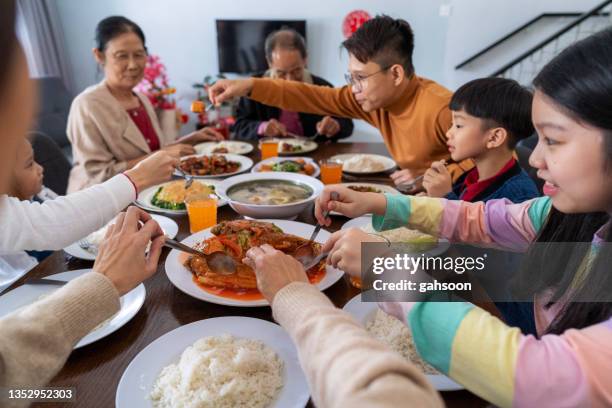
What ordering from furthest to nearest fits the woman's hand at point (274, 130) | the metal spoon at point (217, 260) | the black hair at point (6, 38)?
1. the woman's hand at point (274, 130)
2. the metal spoon at point (217, 260)
3. the black hair at point (6, 38)

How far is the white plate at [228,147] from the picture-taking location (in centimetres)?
280

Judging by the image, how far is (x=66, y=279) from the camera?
1.18 meters

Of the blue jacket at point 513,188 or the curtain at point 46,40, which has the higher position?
the curtain at point 46,40

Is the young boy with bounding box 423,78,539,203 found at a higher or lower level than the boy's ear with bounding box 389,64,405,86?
lower

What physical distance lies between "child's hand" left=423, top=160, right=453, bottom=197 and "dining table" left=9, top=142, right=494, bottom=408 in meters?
0.79

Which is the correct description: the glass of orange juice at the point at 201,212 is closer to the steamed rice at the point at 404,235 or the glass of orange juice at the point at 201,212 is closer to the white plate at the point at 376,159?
the steamed rice at the point at 404,235

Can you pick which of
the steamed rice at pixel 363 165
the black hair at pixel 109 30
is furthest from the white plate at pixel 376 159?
the black hair at pixel 109 30

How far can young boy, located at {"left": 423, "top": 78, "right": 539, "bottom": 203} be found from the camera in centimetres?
167

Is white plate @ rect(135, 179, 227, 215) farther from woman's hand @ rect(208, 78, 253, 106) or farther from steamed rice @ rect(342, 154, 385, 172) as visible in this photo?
steamed rice @ rect(342, 154, 385, 172)

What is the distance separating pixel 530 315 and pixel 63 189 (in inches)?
108

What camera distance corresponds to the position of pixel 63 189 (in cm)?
259

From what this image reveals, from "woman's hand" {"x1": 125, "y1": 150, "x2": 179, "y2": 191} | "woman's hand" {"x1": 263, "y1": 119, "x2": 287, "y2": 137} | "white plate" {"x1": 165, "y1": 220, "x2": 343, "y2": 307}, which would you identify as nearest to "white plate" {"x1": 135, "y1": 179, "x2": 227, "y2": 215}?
"woman's hand" {"x1": 125, "y1": 150, "x2": 179, "y2": 191}

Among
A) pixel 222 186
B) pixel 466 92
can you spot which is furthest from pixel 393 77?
pixel 222 186

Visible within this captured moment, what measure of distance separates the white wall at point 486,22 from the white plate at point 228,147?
420 cm
